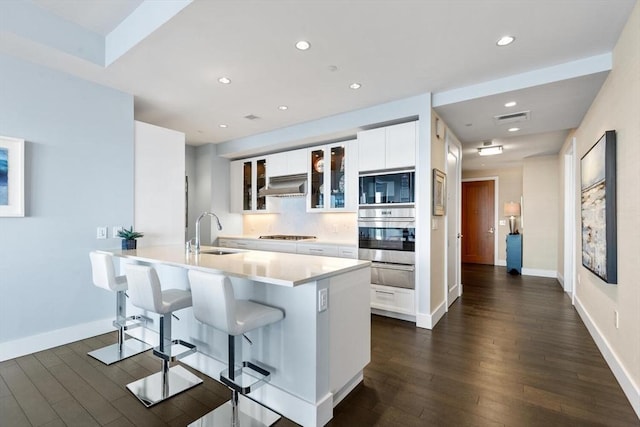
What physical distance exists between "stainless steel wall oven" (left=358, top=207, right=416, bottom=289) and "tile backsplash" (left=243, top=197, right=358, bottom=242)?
2.13 ft

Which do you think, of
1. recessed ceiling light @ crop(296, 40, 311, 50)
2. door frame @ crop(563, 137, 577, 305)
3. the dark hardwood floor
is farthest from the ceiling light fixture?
recessed ceiling light @ crop(296, 40, 311, 50)

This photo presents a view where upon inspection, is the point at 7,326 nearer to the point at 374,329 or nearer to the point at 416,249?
the point at 374,329

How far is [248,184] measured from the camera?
5945 mm

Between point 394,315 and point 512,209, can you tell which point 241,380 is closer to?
point 394,315

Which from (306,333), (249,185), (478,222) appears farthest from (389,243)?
(478,222)

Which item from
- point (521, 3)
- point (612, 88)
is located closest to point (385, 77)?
point (521, 3)

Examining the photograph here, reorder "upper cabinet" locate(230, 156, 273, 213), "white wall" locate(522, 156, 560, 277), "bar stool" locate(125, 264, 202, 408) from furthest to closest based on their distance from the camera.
Result: 1. "white wall" locate(522, 156, 560, 277)
2. "upper cabinet" locate(230, 156, 273, 213)
3. "bar stool" locate(125, 264, 202, 408)

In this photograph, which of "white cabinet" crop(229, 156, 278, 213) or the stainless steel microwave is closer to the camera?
the stainless steel microwave

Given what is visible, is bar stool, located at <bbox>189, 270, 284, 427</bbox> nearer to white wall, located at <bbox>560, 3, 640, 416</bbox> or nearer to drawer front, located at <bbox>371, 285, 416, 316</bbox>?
drawer front, located at <bbox>371, 285, 416, 316</bbox>

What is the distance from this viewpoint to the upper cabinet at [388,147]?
3752mm

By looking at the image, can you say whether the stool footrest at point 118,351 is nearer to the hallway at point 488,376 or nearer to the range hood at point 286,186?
the hallway at point 488,376

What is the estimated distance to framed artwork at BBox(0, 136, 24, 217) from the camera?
2717mm

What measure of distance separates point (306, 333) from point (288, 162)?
3.74 metres

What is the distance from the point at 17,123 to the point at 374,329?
406 centimetres
